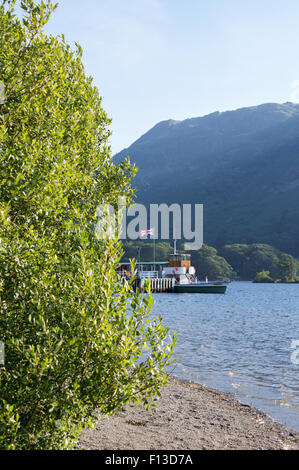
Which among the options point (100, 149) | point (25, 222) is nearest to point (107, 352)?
point (25, 222)

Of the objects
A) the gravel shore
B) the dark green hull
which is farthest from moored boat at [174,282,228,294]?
the gravel shore

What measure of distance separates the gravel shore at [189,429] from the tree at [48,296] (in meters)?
3.37

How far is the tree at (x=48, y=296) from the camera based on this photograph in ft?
24.1

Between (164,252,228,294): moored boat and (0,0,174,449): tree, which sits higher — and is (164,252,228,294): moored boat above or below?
below

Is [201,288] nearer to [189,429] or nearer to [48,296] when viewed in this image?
[189,429]

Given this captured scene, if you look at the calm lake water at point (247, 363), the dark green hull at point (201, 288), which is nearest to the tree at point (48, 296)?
the calm lake water at point (247, 363)

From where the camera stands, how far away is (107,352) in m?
7.40

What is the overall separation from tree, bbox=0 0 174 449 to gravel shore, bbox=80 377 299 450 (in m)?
3.37

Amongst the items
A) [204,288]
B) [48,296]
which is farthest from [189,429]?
[204,288]

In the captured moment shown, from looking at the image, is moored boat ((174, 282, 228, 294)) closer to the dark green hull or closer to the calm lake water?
the dark green hull

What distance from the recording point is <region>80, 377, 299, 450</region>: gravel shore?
37.1ft

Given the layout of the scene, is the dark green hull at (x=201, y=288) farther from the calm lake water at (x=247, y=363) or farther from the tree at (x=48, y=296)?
the tree at (x=48, y=296)
